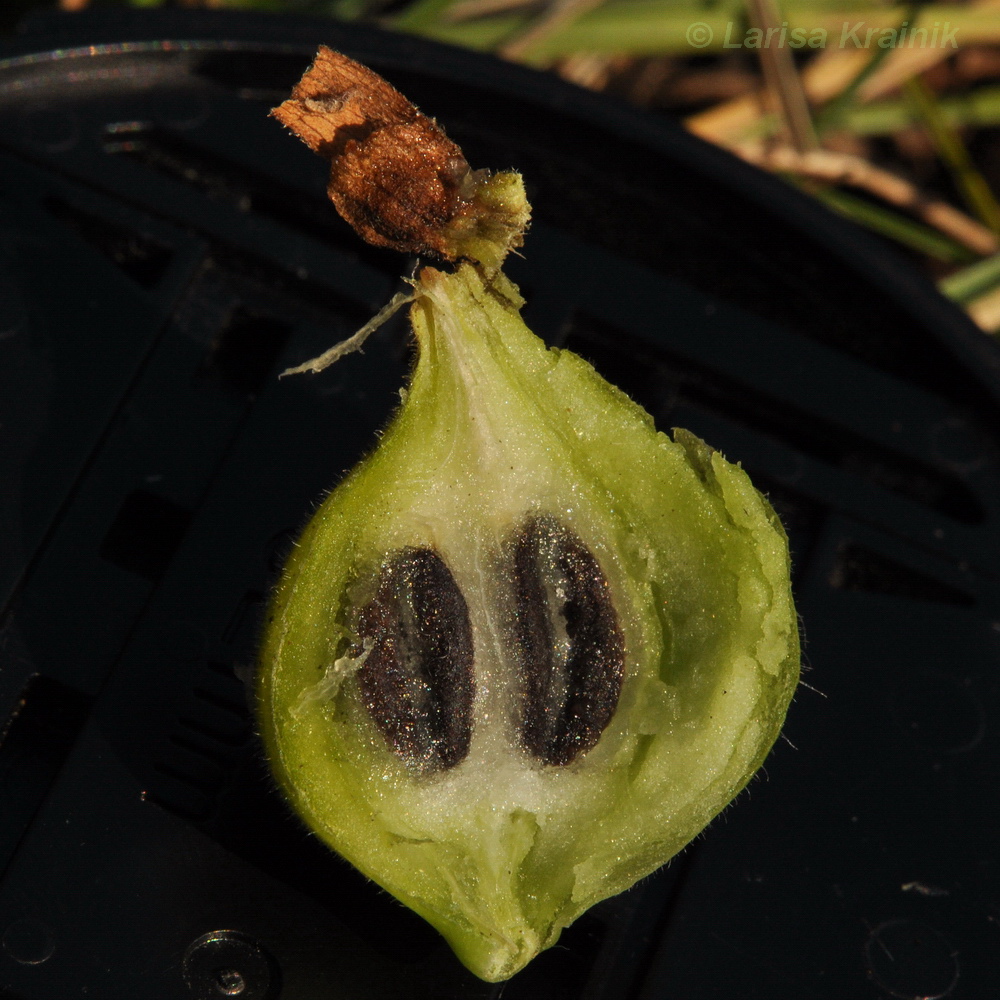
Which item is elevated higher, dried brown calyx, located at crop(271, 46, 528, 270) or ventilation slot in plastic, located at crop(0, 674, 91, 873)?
dried brown calyx, located at crop(271, 46, 528, 270)

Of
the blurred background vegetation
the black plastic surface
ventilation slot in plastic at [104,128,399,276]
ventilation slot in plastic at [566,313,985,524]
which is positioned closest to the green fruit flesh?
the black plastic surface

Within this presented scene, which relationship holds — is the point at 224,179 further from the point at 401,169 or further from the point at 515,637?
the point at 515,637

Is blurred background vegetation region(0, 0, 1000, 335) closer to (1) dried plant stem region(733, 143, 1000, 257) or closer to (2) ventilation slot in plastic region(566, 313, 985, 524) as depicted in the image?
(1) dried plant stem region(733, 143, 1000, 257)

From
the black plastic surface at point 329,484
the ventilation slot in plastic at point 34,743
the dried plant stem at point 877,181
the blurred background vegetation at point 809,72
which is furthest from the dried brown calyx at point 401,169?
the dried plant stem at point 877,181

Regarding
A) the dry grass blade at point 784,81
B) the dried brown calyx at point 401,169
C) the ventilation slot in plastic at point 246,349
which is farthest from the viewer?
the dry grass blade at point 784,81

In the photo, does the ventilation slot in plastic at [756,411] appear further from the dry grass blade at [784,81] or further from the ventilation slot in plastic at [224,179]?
the dry grass blade at [784,81]

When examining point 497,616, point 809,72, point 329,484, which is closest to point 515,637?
point 497,616
